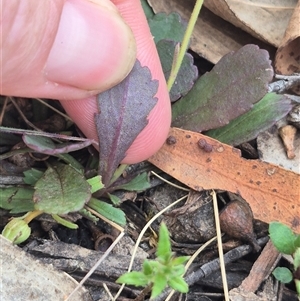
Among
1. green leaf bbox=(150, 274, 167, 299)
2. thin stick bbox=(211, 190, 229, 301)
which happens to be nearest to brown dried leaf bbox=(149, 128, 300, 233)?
thin stick bbox=(211, 190, 229, 301)

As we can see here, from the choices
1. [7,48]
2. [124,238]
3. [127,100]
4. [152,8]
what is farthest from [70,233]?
[152,8]

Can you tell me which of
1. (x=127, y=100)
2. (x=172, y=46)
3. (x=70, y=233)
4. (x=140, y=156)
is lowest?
(x=70, y=233)

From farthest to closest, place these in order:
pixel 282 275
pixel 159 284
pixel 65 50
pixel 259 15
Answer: pixel 259 15
pixel 282 275
pixel 65 50
pixel 159 284

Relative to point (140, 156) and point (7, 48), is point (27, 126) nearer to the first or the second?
point (140, 156)

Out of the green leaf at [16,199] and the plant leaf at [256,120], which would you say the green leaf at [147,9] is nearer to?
the plant leaf at [256,120]

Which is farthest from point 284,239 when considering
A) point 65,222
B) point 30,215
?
point 30,215

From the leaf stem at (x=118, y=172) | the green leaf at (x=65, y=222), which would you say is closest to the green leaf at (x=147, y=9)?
the leaf stem at (x=118, y=172)

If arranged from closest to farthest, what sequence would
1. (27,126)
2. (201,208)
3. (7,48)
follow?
(7,48)
(201,208)
(27,126)

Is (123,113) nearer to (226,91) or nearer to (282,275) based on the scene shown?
(226,91)
